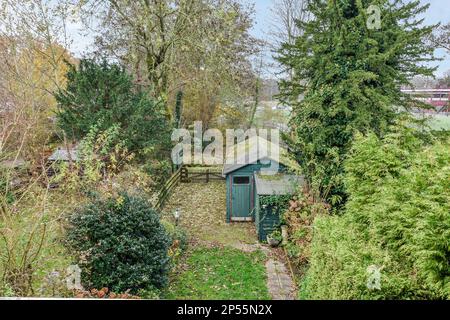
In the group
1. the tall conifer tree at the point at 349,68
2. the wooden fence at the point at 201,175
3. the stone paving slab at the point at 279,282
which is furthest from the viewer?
the wooden fence at the point at 201,175

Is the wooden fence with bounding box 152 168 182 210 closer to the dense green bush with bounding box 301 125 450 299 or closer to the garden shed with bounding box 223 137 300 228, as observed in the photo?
the garden shed with bounding box 223 137 300 228

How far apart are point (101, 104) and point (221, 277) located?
5175 millimetres

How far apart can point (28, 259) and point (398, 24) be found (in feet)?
22.6

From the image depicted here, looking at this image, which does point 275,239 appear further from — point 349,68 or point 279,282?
point 349,68

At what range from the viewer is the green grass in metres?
5.14

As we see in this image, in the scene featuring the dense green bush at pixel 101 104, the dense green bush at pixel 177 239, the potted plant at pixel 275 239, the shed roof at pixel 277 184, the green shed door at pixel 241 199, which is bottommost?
the potted plant at pixel 275 239

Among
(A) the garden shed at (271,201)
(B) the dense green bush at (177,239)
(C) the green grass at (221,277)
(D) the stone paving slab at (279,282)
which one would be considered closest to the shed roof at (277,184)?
(A) the garden shed at (271,201)

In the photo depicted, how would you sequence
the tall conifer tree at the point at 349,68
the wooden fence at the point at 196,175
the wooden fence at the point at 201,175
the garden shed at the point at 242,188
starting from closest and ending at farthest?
the tall conifer tree at the point at 349,68 < the garden shed at the point at 242,188 < the wooden fence at the point at 196,175 < the wooden fence at the point at 201,175

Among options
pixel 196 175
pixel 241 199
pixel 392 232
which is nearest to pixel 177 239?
pixel 241 199

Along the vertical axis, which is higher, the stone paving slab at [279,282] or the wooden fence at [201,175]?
the wooden fence at [201,175]

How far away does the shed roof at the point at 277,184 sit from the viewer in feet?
24.9

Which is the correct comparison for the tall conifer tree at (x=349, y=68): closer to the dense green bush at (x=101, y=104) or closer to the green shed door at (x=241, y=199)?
the green shed door at (x=241, y=199)

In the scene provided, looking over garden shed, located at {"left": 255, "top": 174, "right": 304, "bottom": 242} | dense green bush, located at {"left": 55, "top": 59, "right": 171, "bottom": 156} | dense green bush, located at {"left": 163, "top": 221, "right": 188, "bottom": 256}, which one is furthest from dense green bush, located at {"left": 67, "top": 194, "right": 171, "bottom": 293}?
A: garden shed, located at {"left": 255, "top": 174, "right": 304, "bottom": 242}

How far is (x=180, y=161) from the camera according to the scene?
45.2 feet
